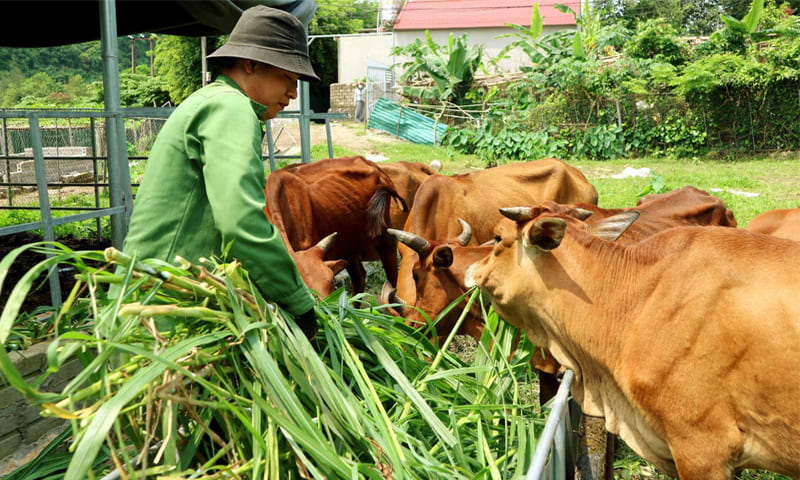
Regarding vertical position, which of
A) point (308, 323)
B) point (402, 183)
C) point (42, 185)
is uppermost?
point (42, 185)

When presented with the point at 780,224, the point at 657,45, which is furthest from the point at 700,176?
the point at 780,224

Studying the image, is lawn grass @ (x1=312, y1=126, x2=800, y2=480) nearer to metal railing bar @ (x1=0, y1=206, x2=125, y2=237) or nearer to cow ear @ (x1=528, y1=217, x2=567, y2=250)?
cow ear @ (x1=528, y1=217, x2=567, y2=250)

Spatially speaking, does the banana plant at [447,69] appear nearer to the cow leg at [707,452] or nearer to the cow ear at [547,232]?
the cow ear at [547,232]

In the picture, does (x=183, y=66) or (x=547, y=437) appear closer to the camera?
(x=547, y=437)

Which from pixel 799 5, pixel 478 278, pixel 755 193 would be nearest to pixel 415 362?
pixel 478 278

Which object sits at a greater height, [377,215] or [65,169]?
[377,215]

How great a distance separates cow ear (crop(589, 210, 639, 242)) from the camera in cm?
359

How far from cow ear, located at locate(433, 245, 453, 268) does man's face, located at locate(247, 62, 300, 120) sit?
1990 mm

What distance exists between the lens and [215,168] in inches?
93.4

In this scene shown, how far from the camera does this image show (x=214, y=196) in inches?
92.8

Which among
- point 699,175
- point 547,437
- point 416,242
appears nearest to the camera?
point 547,437

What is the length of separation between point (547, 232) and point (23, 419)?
3.21m

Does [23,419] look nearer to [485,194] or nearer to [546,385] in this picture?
[546,385]

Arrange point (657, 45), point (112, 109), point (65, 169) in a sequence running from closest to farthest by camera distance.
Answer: point (112, 109), point (65, 169), point (657, 45)
